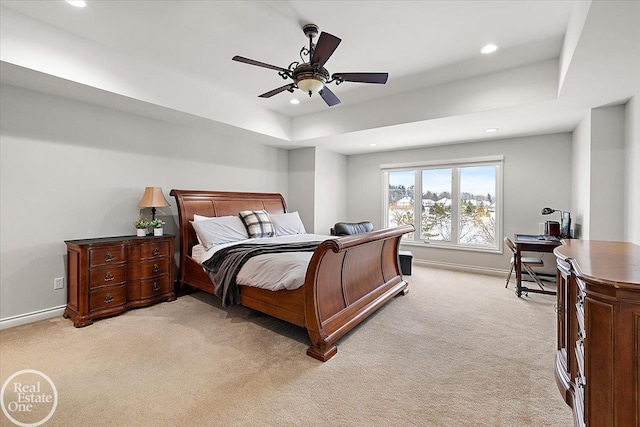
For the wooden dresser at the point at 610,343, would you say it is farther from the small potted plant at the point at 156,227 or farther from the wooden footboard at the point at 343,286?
the small potted plant at the point at 156,227

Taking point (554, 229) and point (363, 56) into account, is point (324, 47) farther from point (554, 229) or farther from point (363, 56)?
point (554, 229)

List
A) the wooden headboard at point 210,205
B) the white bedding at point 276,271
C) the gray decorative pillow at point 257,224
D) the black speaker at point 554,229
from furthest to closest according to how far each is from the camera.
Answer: the gray decorative pillow at point 257,224, the black speaker at point 554,229, the wooden headboard at point 210,205, the white bedding at point 276,271

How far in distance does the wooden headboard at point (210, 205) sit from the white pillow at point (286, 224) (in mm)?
515

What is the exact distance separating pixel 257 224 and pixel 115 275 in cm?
180

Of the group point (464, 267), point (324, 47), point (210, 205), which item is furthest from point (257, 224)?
point (464, 267)

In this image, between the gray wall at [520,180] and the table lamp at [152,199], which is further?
the gray wall at [520,180]

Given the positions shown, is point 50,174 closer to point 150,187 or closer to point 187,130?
point 150,187

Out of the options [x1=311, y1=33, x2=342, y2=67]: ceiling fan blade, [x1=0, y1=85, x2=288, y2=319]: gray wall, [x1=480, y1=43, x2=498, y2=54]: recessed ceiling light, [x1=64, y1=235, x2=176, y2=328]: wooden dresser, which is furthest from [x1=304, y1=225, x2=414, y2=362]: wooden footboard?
[x1=0, y1=85, x2=288, y2=319]: gray wall

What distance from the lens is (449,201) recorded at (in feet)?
18.3

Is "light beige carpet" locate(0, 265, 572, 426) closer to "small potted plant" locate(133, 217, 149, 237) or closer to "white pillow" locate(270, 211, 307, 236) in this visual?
"small potted plant" locate(133, 217, 149, 237)

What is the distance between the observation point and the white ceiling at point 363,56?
2.31m

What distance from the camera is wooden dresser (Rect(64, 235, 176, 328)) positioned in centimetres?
292

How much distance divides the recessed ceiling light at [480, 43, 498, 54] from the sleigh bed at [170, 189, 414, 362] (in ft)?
6.73

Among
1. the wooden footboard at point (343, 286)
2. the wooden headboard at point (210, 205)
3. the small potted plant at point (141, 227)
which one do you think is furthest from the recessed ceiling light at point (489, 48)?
the small potted plant at point (141, 227)
